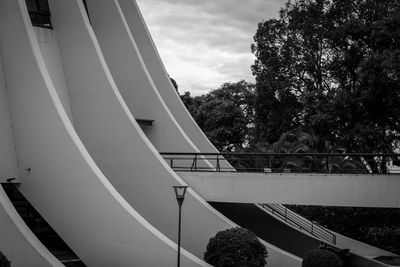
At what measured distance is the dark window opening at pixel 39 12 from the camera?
21828 millimetres

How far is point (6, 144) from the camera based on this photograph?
727 inches

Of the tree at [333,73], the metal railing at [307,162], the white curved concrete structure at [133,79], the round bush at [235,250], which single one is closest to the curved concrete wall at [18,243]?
the round bush at [235,250]

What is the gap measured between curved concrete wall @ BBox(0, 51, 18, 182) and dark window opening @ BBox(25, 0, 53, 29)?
3.75m

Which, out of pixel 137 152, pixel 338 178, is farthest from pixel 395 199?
pixel 137 152

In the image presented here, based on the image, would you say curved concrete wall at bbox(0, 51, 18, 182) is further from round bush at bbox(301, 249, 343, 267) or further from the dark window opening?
round bush at bbox(301, 249, 343, 267)

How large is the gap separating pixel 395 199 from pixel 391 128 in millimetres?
11711

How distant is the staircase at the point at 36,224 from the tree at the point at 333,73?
1419cm

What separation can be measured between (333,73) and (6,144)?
19655 mm

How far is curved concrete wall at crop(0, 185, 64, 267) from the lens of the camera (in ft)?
54.0

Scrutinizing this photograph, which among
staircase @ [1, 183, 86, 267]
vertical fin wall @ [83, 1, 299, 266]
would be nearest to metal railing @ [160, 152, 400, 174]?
vertical fin wall @ [83, 1, 299, 266]

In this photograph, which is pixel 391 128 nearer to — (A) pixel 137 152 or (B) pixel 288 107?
(B) pixel 288 107

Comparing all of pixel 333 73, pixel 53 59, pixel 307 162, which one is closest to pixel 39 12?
pixel 53 59

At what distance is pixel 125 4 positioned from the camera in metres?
26.9

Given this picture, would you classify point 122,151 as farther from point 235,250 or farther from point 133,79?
point 235,250
